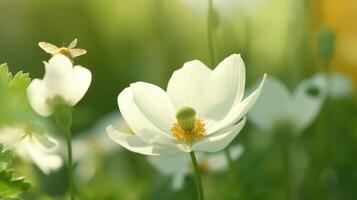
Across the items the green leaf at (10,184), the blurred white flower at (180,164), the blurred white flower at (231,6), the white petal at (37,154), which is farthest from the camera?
the blurred white flower at (231,6)

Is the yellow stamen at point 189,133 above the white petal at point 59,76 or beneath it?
beneath

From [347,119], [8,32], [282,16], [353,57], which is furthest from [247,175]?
[8,32]

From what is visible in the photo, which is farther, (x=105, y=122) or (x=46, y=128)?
(x=105, y=122)

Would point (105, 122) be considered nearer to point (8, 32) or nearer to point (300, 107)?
point (300, 107)

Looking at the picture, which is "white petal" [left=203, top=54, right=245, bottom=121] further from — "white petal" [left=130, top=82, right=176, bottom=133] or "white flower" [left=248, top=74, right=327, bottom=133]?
"white flower" [left=248, top=74, right=327, bottom=133]

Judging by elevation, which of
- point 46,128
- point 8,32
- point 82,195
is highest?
point 46,128

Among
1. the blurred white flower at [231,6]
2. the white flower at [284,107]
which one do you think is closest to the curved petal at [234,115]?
the white flower at [284,107]

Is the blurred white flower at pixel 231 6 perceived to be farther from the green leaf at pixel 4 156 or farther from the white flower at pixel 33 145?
the green leaf at pixel 4 156
